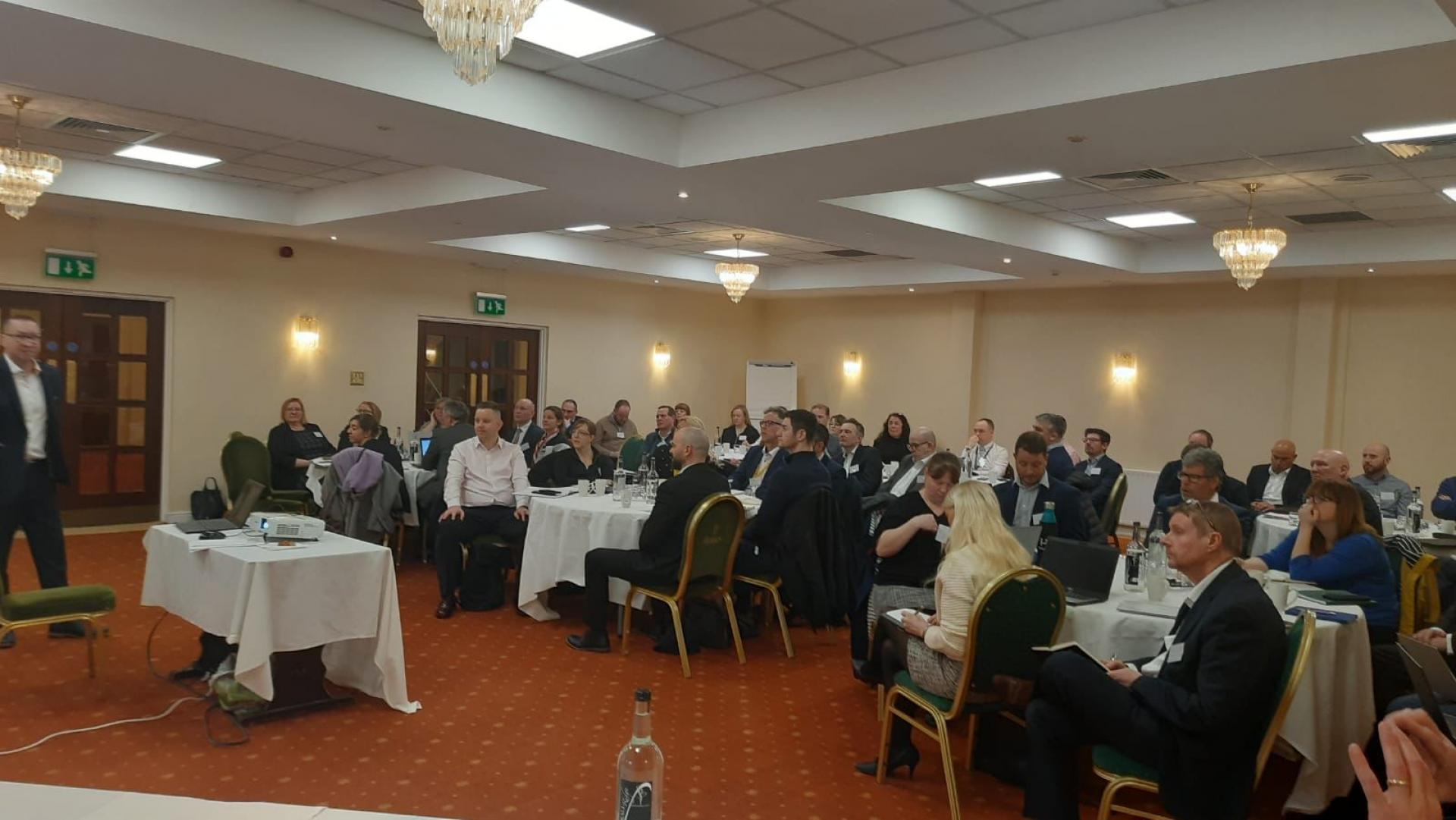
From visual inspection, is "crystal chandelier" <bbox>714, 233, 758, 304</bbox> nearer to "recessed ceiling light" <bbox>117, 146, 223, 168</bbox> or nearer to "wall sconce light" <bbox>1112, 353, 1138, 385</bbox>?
"wall sconce light" <bbox>1112, 353, 1138, 385</bbox>

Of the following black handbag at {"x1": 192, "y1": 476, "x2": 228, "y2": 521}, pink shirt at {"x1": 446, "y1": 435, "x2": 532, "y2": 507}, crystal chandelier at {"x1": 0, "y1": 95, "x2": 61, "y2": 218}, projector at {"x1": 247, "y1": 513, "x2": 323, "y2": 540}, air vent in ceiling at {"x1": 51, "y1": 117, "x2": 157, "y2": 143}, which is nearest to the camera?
projector at {"x1": 247, "y1": 513, "x2": 323, "y2": 540}

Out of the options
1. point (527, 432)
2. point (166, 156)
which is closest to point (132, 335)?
point (166, 156)

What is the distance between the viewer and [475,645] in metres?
5.73

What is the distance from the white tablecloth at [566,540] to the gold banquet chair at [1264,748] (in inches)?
129

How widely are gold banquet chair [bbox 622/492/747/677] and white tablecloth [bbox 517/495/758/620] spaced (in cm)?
42

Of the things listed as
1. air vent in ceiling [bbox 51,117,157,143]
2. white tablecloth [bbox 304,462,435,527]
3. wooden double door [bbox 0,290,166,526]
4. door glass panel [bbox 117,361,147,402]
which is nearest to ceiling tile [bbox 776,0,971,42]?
white tablecloth [bbox 304,462,435,527]

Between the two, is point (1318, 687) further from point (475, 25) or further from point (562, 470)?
point (562, 470)

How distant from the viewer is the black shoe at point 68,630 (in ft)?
17.8

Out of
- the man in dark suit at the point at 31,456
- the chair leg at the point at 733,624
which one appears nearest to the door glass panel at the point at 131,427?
the man in dark suit at the point at 31,456

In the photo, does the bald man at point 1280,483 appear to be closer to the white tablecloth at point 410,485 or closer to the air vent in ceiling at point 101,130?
the white tablecloth at point 410,485

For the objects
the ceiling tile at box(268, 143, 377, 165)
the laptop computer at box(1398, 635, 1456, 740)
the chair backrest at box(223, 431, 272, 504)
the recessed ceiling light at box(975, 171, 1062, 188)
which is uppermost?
the recessed ceiling light at box(975, 171, 1062, 188)

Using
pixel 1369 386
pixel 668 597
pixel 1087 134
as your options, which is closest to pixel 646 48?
pixel 1087 134

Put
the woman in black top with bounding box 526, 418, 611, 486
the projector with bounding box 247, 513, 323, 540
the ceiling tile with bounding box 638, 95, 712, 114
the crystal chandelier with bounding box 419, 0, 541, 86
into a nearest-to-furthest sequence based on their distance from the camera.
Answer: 1. the crystal chandelier with bounding box 419, 0, 541, 86
2. the projector with bounding box 247, 513, 323, 540
3. the ceiling tile with bounding box 638, 95, 712, 114
4. the woman in black top with bounding box 526, 418, 611, 486

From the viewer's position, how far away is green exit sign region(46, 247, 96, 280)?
903cm
